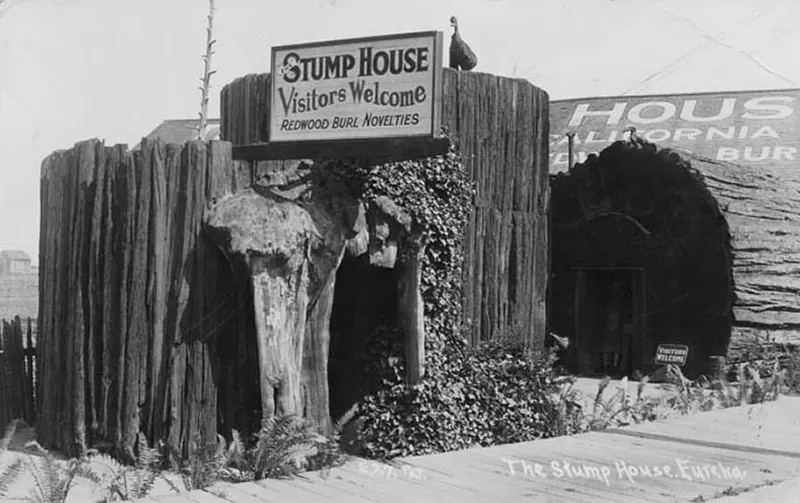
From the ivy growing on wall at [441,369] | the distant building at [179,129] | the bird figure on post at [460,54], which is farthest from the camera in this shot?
the distant building at [179,129]

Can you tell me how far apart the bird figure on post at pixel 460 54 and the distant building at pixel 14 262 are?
2065cm

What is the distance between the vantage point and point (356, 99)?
932 centimetres

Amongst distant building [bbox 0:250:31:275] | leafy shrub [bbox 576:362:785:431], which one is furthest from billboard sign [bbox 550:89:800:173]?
distant building [bbox 0:250:31:275]

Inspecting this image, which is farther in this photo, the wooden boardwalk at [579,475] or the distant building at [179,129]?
the distant building at [179,129]

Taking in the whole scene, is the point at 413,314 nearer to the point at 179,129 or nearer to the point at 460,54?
the point at 460,54

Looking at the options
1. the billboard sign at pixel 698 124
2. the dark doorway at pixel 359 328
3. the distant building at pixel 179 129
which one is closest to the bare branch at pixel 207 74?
the distant building at pixel 179 129

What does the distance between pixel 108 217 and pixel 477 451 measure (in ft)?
16.3

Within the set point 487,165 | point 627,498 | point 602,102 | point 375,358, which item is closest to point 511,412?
point 375,358

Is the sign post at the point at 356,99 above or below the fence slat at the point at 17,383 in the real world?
above

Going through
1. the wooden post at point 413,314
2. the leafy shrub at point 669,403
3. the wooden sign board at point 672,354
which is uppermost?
the wooden post at point 413,314

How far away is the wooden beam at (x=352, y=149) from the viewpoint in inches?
360

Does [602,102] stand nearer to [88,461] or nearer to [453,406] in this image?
[453,406]

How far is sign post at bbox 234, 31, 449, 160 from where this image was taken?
9.09m
